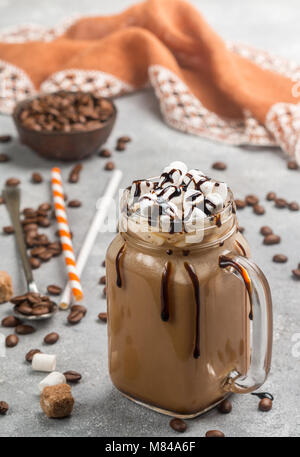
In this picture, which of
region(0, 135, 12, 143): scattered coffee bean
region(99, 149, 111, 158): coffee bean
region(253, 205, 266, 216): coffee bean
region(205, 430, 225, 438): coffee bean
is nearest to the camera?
region(205, 430, 225, 438): coffee bean

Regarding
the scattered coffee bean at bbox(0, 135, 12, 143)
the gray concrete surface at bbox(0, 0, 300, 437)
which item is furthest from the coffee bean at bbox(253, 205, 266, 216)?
the scattered coffee bean at bbox(0, 135, 12, 143)

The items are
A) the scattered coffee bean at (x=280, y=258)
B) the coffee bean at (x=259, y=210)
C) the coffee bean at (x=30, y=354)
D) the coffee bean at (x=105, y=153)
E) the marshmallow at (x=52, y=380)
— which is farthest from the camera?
the coffee bean at (x=105, y=153)

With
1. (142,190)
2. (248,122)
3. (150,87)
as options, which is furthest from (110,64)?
(142,190)

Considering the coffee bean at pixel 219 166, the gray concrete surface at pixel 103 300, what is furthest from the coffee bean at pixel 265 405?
the coffee bean at pixel 219 166

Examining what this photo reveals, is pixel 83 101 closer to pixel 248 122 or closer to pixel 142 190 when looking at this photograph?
pixel 248 122

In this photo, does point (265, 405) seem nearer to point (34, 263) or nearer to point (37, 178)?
point (34, 263)

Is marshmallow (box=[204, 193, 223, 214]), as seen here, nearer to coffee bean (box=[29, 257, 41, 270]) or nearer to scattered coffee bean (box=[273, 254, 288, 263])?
scattered coffee bean (box=[273, 254, 288, 263])

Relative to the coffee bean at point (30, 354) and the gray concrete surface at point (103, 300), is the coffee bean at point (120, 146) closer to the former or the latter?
the gray concrete surface at point (103, 300)
